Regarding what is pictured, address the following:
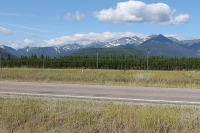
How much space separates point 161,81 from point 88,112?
11.9 m

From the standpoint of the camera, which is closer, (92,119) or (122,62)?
(92,119)

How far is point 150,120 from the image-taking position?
6648 millimetres

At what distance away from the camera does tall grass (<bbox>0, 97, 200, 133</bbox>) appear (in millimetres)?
6488

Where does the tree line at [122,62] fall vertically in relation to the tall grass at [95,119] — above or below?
above

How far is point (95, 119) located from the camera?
6.96 metres

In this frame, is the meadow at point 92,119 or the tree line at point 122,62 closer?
the meadow at point 92,119

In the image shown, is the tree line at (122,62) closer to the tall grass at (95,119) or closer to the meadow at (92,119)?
the meadow at (92,119)

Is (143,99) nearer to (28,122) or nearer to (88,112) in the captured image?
(88,112)

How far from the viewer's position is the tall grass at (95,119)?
6488mm

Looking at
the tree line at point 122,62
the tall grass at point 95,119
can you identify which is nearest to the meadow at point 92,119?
the tall grass at point 95,119

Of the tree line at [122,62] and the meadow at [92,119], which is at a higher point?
the tree line at [122,62]

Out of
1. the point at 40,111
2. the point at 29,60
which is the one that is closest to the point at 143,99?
the point at 40,111

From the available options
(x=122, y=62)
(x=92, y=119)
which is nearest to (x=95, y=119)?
(x=92, y=119)

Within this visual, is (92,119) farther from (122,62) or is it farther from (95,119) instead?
(122,62)
